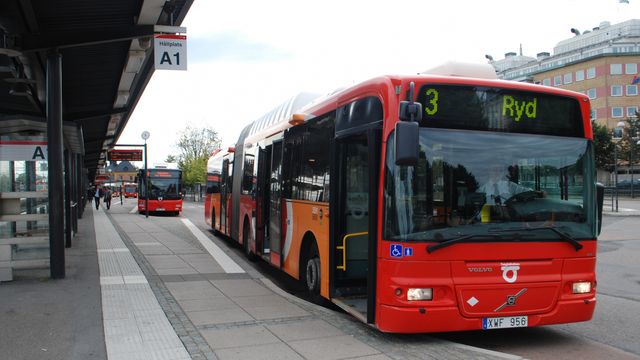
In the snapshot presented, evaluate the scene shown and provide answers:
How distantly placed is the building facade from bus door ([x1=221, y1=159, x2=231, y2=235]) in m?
59.5

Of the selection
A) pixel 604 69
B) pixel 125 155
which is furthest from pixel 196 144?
pixel 604 69

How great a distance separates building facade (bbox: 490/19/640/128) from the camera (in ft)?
238

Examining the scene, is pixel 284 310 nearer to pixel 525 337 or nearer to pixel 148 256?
pixel 525 337

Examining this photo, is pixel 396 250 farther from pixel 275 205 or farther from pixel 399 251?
pixel 275 205

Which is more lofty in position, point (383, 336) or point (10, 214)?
point (10, 214)

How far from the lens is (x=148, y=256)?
1307 centimetres

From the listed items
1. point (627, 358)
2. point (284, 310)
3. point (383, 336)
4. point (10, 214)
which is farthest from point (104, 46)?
point (627, 358)

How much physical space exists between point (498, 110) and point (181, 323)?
4430mm

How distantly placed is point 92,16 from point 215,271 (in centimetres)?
516

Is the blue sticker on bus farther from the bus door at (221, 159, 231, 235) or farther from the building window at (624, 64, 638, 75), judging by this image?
the building window at (624, 64, 638, 75)

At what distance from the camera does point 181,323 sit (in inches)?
265

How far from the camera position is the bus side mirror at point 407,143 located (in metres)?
5.30

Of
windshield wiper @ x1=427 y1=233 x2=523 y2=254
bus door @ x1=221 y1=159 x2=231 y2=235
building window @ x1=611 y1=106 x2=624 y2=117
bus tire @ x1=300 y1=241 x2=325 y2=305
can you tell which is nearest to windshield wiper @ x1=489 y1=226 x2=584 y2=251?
windshield wiper @ x1=427 y1=233 x2=523 y2=254

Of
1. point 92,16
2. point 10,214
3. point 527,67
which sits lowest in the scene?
point 10,214
